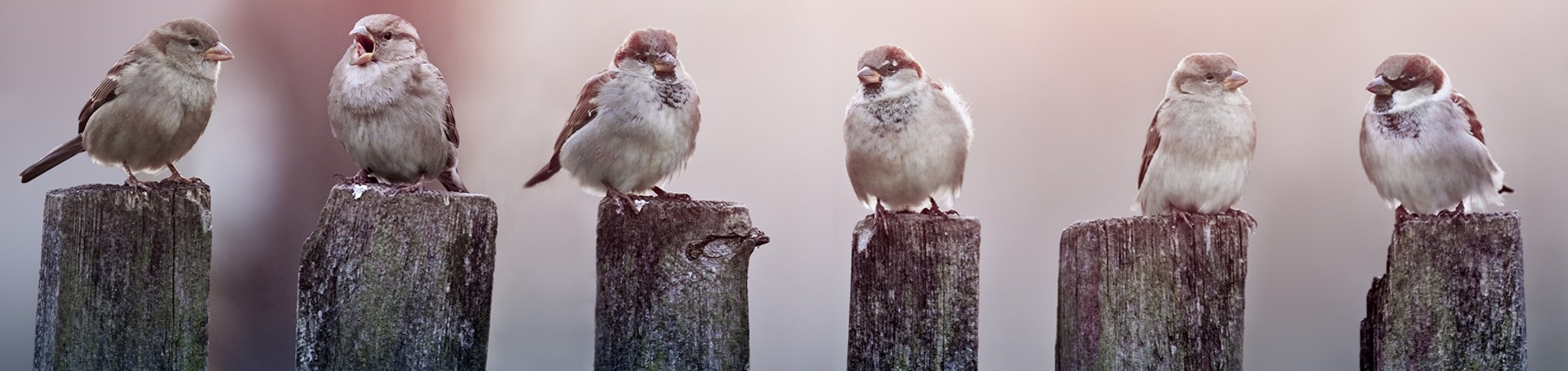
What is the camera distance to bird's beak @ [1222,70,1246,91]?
3.81 m

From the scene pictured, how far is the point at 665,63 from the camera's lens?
3758 millimetres

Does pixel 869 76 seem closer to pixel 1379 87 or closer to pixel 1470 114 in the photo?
pixel 1379 87

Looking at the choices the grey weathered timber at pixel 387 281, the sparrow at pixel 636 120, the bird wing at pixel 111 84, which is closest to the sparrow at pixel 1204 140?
the sparrow at pixel 636 120

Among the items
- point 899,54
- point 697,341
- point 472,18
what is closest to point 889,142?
point 899,54

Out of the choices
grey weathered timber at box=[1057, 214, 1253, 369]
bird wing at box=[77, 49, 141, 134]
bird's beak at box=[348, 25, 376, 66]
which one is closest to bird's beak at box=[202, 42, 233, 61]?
bird wing at box=[77, 49, 141, 134]

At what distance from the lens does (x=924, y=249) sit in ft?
9.27

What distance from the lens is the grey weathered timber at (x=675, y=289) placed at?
274cm

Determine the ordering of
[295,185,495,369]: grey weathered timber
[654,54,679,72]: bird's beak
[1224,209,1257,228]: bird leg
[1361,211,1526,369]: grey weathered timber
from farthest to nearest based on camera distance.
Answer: [654,54,679,72]: bird's beak < [1224,209,1257,228]: bird leg < [1361,211,1526,369]: grey weathered timber < [295,185,495,369]: grey weathered timber

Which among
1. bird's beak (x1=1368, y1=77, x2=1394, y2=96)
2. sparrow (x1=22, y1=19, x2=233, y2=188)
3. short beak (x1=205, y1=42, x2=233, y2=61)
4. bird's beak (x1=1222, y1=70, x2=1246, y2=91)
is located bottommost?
sparrow (x1=22, y1=19, x2=233, y2=188)

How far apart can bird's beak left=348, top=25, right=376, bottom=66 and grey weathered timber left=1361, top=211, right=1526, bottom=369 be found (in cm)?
291

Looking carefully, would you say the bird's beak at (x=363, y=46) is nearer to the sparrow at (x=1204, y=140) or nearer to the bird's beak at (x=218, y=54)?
the bird's beak at (x=218, y=54)

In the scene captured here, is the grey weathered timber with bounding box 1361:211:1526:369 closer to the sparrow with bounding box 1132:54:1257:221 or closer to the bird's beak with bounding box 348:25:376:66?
the sparrow with bounding box 1132:54:1257:221

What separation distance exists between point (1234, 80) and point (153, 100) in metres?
3.41

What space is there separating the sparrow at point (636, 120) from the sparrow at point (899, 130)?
1.83 feet
